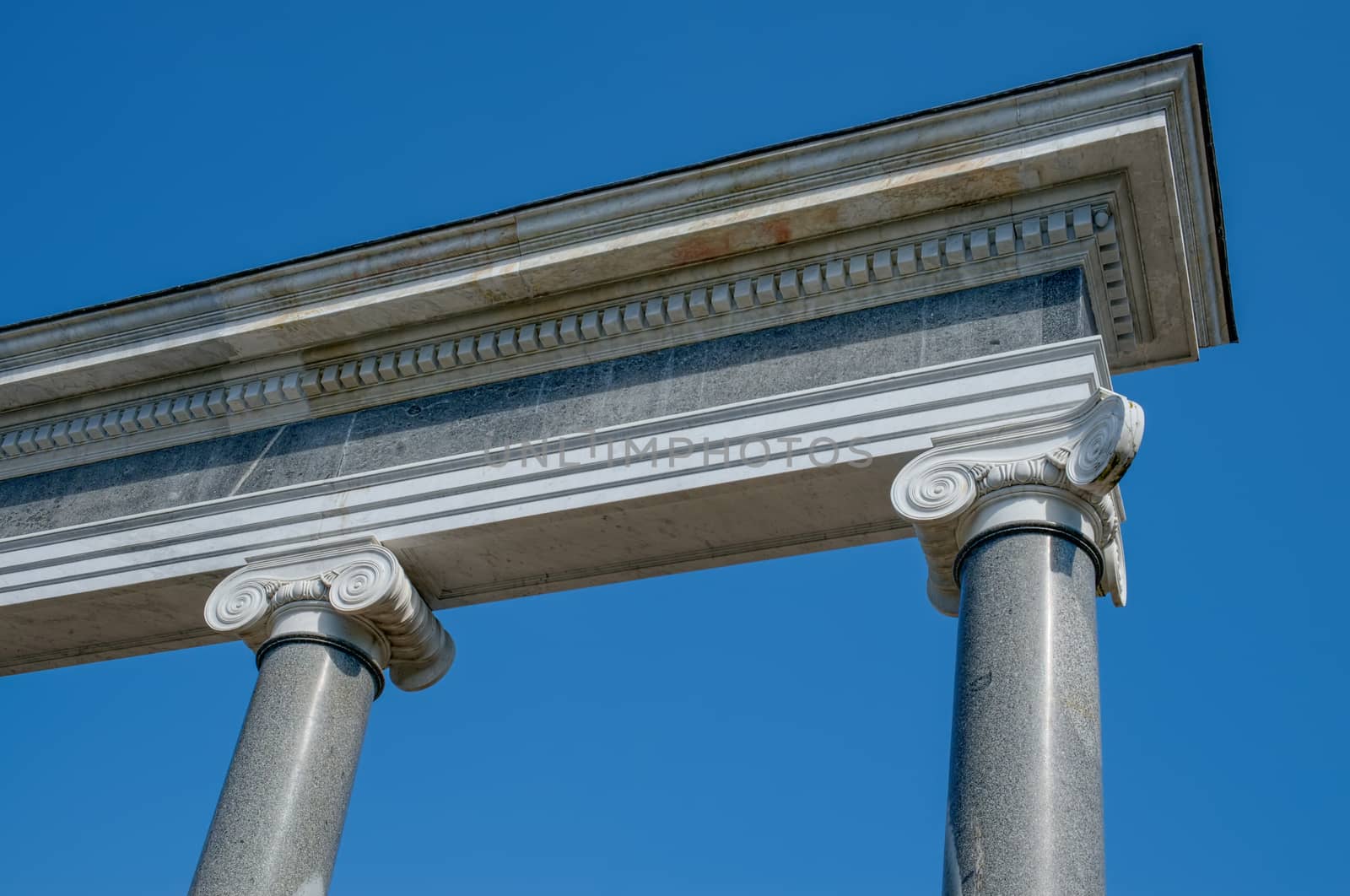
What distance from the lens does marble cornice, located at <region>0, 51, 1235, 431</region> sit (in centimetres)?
2052

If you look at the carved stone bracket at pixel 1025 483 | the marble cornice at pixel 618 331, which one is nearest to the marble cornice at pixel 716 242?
the marble cornice at pixel 618 331

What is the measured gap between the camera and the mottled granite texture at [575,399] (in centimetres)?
2059

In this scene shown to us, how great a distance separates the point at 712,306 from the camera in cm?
2222

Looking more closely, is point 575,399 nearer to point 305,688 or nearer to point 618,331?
point 618,331

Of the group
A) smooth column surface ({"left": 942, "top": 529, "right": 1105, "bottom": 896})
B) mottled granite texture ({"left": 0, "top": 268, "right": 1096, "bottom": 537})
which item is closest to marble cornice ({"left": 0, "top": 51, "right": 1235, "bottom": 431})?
mottled granite texture ({"left": 0, "top": 268, "right": 1096, "bottom": 537})

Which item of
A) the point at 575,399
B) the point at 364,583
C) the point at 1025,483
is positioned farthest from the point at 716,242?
the point at 364,583

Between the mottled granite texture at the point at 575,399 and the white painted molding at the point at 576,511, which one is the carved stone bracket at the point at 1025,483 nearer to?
the white painted molding at the point at 576,511

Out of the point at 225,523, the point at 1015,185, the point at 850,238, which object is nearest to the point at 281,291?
the point at 225,523

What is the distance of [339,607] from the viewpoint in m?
21.5

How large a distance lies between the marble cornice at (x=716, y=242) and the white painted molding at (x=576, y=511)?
2.14 meters

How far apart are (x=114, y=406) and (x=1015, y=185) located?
44.0 ft

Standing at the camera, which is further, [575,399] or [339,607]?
[575,399]

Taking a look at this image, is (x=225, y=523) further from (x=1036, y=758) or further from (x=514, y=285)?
(x=1036, y=758)

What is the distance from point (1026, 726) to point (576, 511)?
6.74 metres
